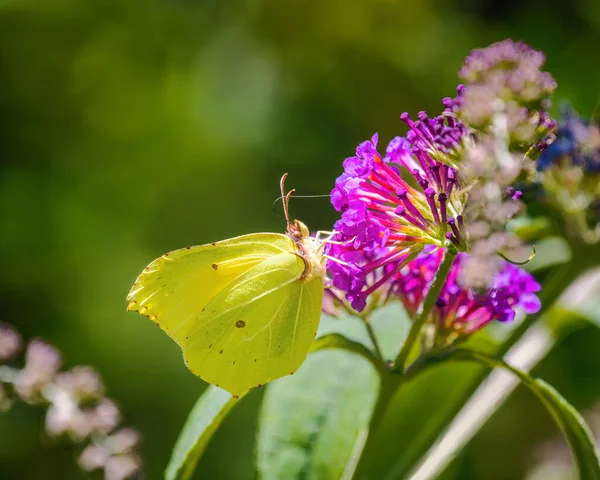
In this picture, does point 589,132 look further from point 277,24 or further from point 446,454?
point 277,24

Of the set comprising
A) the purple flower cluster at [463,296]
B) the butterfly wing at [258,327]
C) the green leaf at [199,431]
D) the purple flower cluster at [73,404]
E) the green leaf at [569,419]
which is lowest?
the purple flower cluster at [73,404]

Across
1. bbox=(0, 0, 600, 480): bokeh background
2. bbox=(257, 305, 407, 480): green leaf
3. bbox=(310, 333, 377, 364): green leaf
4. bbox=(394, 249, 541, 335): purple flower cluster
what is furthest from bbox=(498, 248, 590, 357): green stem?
bbox=(0, 0, 600, 480): bokeh background

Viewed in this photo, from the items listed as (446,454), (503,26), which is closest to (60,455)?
(446,454)

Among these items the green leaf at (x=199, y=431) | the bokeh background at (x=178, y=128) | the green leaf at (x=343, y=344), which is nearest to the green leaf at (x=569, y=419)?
the green leaf at (x=343, y=344)

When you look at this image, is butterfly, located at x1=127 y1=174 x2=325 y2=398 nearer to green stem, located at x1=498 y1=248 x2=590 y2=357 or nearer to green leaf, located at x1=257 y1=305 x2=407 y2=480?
green leaf, located at x1=257 y1=305 x2=407 y2=480

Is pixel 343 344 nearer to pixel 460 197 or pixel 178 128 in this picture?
pixel 460 197

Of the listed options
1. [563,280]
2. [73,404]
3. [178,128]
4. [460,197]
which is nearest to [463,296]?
[460,197]

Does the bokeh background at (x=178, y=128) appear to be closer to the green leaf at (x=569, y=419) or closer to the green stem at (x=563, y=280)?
the green stem at (x=563, y=280)

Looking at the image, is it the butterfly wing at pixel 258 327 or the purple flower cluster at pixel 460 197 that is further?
the butterfly wing at pixel 258 327
